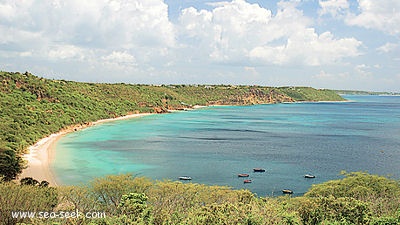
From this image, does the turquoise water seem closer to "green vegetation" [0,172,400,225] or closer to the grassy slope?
the grassy slope

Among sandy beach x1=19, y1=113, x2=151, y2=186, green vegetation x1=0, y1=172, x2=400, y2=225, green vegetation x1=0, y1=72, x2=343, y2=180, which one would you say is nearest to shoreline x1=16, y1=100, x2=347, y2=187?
sandy beach x1=19, y1=113, x2=151, y2=186

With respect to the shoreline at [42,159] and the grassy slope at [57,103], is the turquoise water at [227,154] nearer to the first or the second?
the shoreline at [42,159]

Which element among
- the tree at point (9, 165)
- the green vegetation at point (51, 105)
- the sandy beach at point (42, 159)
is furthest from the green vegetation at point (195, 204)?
the sandy beach at point (42, 159)

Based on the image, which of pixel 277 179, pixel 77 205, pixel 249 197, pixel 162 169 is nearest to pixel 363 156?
pixel 277 179

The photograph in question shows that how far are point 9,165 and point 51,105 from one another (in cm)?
4098

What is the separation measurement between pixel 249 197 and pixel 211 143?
1326 inches

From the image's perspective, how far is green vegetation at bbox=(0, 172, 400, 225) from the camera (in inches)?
644

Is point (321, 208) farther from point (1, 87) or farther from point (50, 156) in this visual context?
point (1, 87)

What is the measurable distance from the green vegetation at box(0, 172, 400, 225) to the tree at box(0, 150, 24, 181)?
10801mm

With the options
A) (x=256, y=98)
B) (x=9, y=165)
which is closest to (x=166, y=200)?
(x=9, y=165)

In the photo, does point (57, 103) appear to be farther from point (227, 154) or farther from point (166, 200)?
point (166, 200)

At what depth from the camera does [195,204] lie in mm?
22281

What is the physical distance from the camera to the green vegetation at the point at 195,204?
53.7 ft

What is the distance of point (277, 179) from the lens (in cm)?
3619
